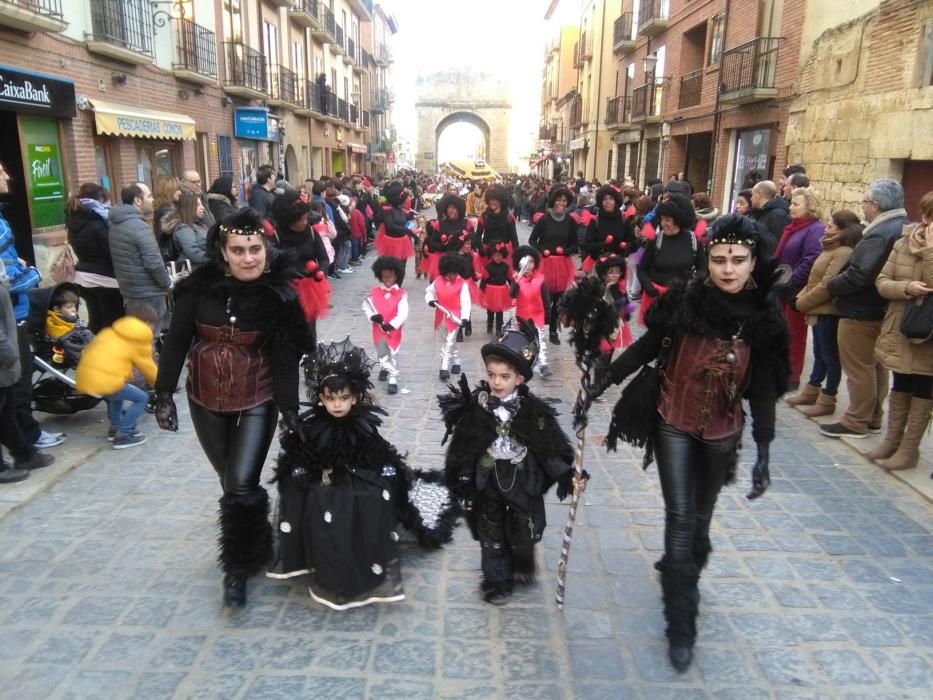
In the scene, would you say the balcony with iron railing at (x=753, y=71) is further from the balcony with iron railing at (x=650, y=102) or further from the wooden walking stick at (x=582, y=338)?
the wooden walking stick at (x=582, y=338)

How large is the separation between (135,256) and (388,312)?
2331mm

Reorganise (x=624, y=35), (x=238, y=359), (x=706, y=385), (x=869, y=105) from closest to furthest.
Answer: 1. (x=706, y=385)
2. (x=238, y=359)
3. (x=869, y=105)
4. (x=624, y=35)

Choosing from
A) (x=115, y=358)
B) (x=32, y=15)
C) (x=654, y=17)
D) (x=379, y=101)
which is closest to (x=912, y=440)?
(x=115, y=358)

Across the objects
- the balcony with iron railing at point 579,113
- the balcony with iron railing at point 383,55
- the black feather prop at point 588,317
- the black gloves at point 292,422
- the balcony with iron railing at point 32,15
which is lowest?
the black gloves at point 292,422

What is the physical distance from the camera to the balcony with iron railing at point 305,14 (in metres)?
26.4

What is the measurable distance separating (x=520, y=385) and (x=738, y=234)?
1.22 meters

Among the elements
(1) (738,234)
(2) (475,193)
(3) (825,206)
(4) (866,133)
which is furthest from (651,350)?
(2) (475,193)

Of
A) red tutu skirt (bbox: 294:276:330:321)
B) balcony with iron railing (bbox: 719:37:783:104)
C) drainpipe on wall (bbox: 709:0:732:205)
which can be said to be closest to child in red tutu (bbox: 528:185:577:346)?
red tutu skirt (bbox: 294:276:330:321)

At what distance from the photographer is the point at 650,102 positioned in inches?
918

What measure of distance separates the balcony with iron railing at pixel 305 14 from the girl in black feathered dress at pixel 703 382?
2589 centimetres

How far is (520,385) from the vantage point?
3535 millimetres

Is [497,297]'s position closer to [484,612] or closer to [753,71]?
[484,612]

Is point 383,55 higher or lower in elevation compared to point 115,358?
higher

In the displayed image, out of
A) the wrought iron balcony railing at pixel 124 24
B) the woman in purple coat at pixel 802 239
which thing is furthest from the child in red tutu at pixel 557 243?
the wrought iron balcony railing at pixel 124 24
